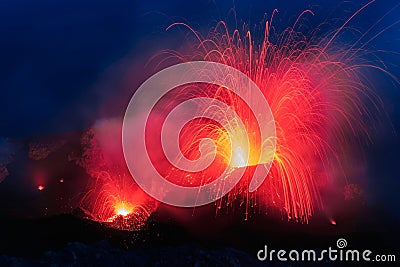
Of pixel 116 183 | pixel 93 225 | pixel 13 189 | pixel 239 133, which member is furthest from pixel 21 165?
pixel 239 133

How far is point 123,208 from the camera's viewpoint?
28.3 metres

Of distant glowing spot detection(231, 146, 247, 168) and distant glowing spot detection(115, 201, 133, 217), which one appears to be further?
distant glowing spot detection(115, 201, 133, 217)

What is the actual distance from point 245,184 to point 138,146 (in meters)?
21.0

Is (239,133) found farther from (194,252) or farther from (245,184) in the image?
A: (194,252)

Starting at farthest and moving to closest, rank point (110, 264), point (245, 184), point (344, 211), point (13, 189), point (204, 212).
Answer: point (13, 189), point (344, 211), point (245, 184), point (204, 212), point (110, 264)

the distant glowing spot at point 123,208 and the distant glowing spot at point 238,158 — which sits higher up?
the distant glowing spot at point 238,158

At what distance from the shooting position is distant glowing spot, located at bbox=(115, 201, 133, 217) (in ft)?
90.0

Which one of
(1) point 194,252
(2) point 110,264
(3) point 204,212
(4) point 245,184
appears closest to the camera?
(2) point 110,264

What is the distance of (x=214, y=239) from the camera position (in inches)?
686

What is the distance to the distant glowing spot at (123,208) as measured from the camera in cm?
2742

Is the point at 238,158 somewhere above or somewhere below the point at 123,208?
above

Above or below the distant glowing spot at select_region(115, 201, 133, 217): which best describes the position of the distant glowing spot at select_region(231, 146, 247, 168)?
above

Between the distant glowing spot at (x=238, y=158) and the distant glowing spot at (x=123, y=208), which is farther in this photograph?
the distant glowing spot at (x=123, y=208)

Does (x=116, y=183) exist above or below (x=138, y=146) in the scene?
below
